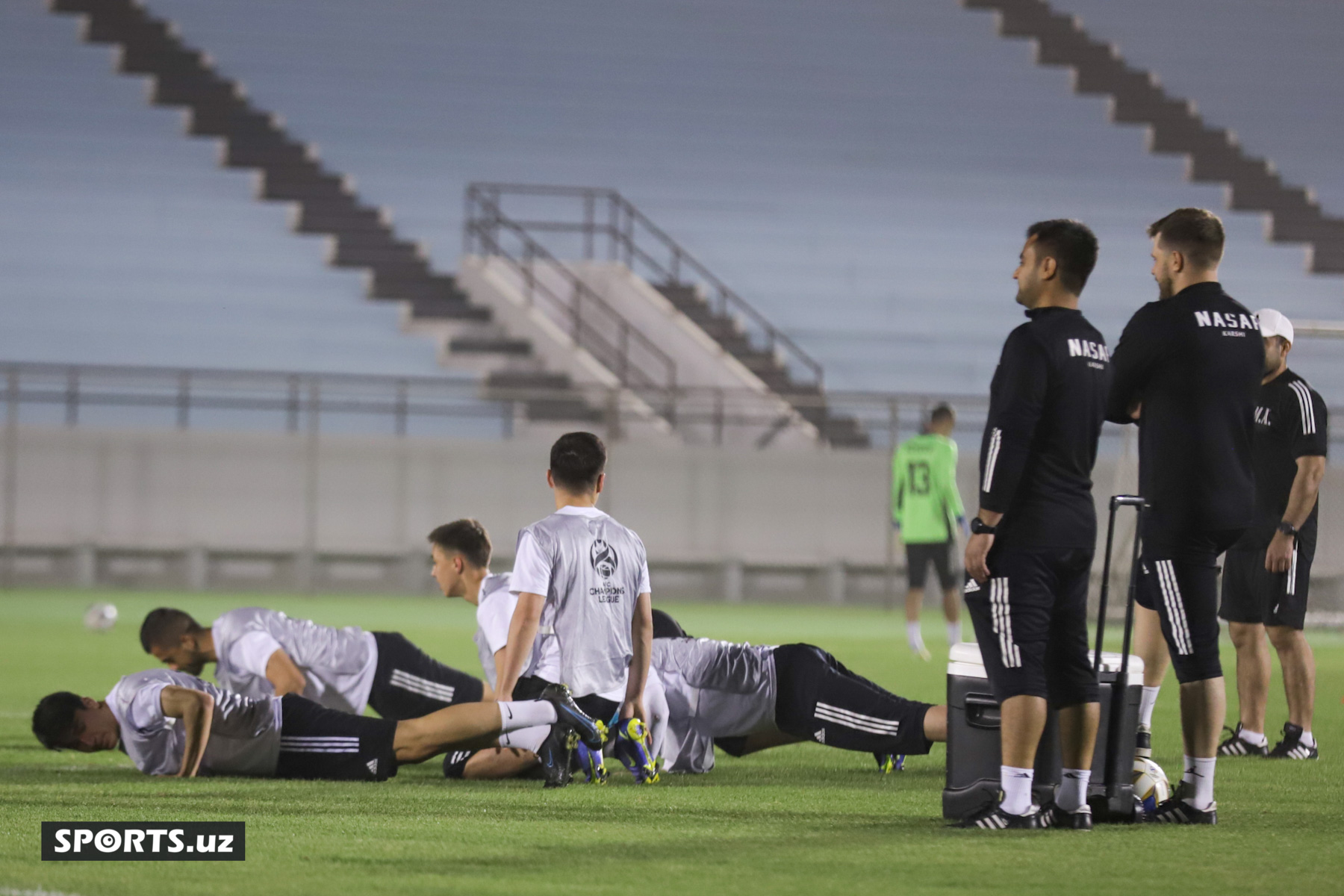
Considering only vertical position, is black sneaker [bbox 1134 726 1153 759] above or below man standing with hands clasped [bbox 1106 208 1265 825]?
below

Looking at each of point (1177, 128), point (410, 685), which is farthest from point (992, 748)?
point (1177, 128)

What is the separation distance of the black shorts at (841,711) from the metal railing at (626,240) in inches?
648

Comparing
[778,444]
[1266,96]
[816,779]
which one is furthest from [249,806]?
[1266,96]

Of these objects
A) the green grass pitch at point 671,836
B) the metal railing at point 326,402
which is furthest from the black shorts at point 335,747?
the metal railing at point 326,402

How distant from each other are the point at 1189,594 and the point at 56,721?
401 centimetres

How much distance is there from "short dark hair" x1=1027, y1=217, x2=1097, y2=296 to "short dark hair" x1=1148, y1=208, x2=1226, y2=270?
1.24 ft

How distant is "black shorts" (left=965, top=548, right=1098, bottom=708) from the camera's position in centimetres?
500

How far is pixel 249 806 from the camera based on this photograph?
5.64 m

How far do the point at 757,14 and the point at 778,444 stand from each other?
874cm

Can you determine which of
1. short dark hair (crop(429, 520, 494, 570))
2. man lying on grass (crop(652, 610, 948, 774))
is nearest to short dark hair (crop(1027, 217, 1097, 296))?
man lying on grass (crop(652, 610, 948, 774))

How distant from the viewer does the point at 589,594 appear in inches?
250

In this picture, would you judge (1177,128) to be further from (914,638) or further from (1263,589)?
(1263,589)

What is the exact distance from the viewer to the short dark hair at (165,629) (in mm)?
6977

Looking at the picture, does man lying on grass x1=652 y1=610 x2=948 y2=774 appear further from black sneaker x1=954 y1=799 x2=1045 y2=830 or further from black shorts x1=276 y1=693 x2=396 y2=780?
black sneaker x1=954 y1=799 x2=1045 y2=830
